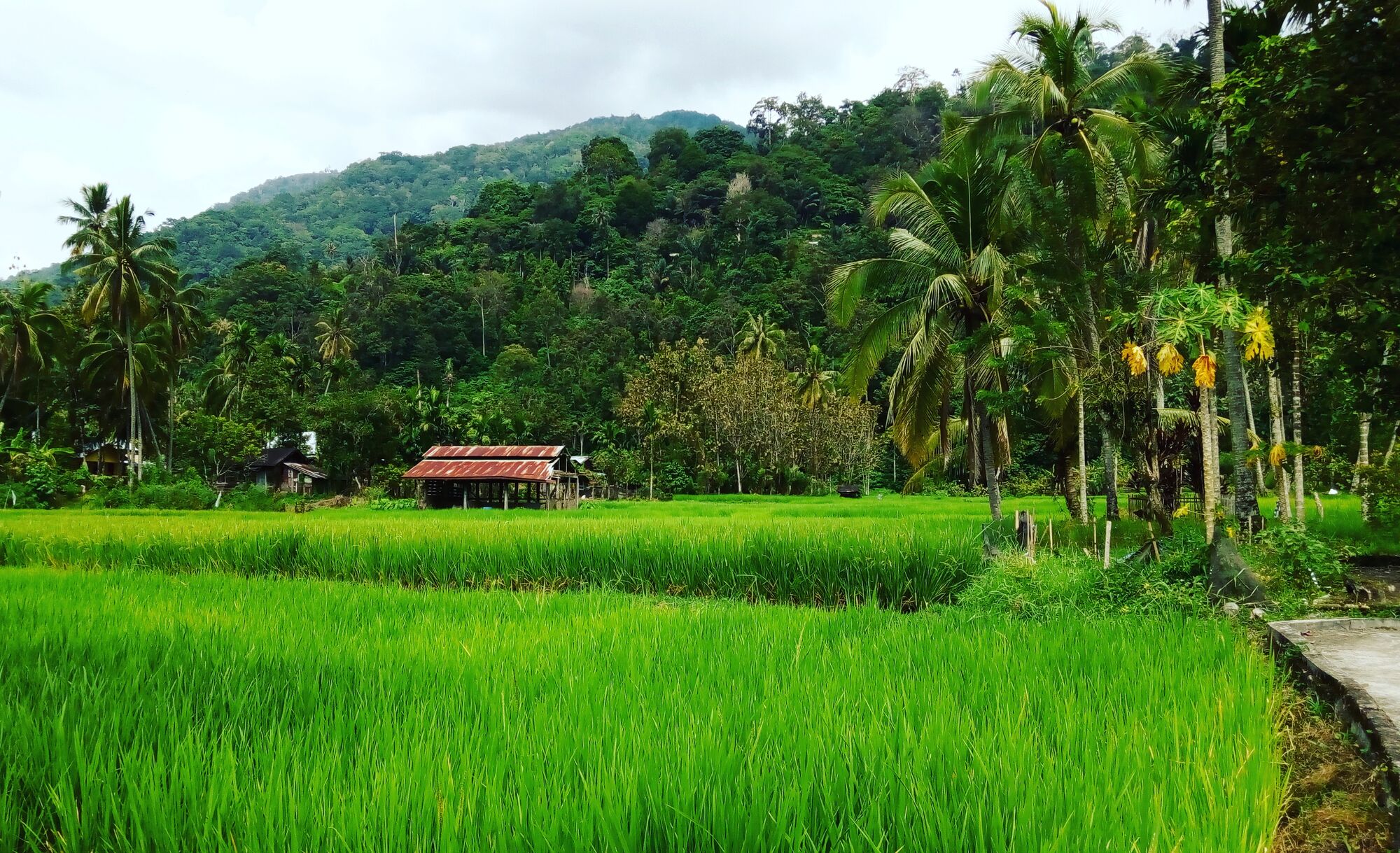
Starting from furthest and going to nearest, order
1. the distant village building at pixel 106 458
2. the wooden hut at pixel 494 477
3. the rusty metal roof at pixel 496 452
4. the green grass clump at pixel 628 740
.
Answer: the distant village building at pixel 106 458, the rusty metal roof at pixel 496 452, the wooden hut at pixel 494 477, the green grass clump at pixel 628 740

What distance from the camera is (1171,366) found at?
6.77 m

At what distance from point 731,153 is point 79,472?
215 feet

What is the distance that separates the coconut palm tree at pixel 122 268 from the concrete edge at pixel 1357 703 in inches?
1279

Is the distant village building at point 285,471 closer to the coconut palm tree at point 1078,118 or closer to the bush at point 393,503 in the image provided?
the bush at point 393,503

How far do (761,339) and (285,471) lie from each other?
27.6 m

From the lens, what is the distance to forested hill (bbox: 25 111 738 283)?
91.2 meters

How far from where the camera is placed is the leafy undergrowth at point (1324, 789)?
2.42 m

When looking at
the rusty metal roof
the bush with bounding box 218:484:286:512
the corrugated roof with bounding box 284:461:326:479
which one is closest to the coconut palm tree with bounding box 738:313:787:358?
the rusty metal roof

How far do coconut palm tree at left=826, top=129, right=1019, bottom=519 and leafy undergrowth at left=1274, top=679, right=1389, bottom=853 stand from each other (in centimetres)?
870

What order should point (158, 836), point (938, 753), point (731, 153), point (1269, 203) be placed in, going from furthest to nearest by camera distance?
point (731, 153) < point (1269, 203) < point (938, 753) < point (158, 836)

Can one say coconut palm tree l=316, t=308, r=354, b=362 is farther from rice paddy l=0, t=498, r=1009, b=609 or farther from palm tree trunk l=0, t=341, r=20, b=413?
rice paddy l=0, t=498, r=1009, b=609

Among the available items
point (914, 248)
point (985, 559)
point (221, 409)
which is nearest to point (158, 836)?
point (985, 559)

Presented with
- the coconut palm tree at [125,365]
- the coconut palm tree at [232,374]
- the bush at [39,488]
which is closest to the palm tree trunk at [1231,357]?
the bush at [39,488]

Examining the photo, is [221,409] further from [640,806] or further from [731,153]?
[731,153]
